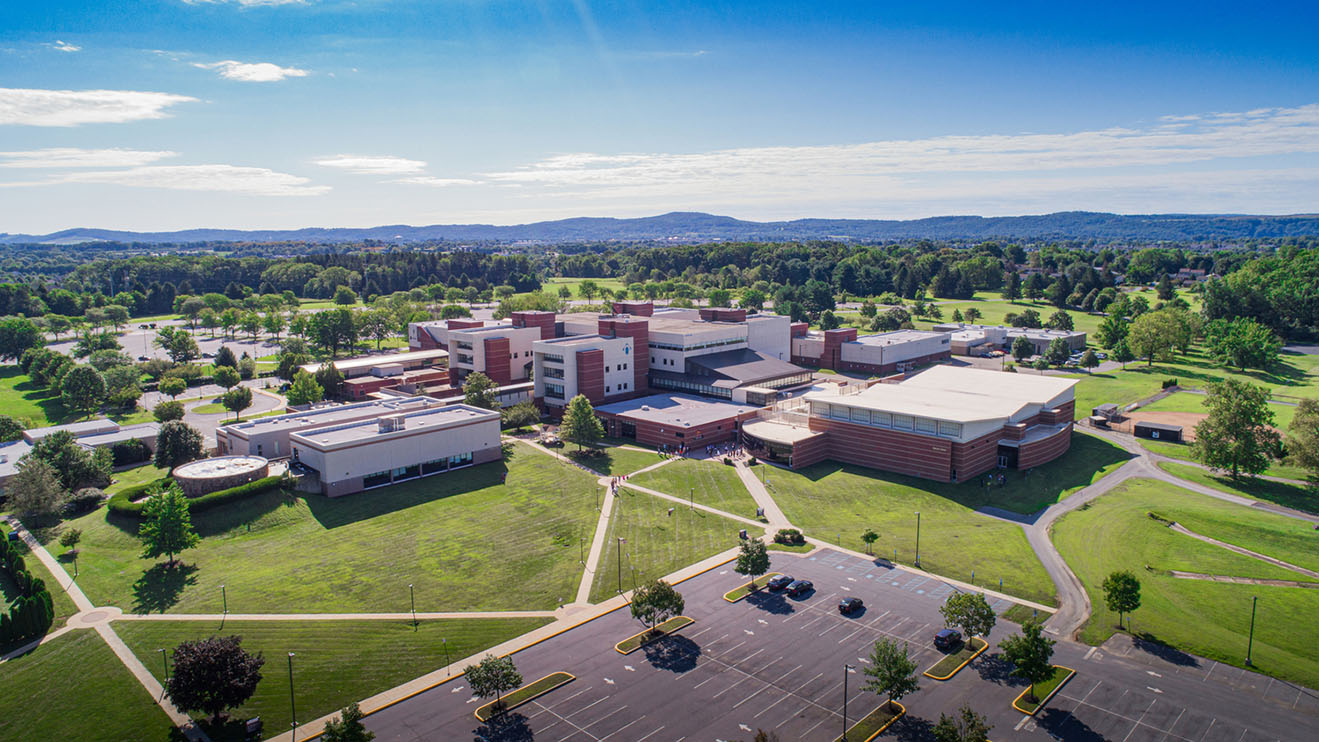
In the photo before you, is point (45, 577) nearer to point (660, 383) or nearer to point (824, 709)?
point (824, 709)

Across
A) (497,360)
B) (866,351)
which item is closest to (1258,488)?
(866,351)

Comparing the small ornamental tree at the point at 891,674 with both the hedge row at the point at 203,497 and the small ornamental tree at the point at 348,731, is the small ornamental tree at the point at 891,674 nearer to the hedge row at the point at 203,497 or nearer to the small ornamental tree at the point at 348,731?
the small ornamental tree at the point at 348,731

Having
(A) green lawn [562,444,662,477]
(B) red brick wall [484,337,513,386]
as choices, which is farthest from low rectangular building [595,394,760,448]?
(B) red brick wall [484,337,513,386]

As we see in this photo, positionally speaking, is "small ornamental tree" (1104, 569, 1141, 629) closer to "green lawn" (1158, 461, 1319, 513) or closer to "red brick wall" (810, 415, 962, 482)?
"red brick wall" (810, 415, 962, 482)

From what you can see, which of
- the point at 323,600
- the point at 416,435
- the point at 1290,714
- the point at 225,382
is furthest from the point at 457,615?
the point at 225,382

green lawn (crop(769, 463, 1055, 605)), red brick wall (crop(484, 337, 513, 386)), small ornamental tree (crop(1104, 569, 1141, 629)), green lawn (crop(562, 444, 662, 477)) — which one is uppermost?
red brick wall (crop(484, 337, 513, 386))
